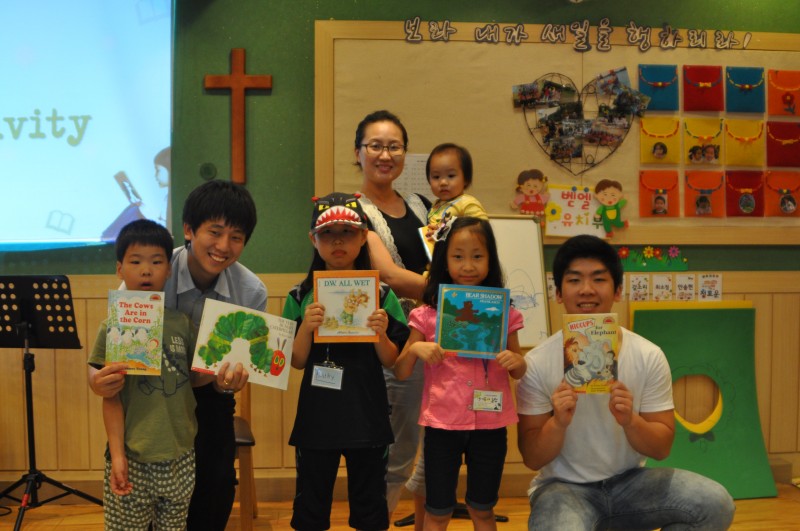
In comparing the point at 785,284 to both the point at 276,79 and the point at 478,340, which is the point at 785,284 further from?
the point at 276,79

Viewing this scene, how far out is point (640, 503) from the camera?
227cm

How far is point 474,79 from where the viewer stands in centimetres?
402

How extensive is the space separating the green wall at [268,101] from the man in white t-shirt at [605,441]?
199 cm

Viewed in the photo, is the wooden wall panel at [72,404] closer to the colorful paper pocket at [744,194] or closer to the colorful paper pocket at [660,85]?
the colorful paper pocket at [660,85]

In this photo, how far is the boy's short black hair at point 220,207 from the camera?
239 centimetres

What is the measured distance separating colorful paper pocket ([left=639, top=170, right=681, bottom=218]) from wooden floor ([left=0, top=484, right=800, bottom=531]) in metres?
1.64

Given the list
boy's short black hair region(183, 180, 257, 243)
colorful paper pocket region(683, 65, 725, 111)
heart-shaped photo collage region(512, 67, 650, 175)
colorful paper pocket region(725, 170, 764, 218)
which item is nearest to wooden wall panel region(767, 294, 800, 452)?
colorful paper pocket region(725, 170, 764, 218)

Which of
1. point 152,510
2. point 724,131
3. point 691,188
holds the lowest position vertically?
point 152,510

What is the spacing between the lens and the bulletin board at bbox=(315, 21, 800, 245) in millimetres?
3941

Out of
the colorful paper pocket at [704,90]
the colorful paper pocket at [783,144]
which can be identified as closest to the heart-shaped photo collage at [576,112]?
the colorful paper pocket at [704,90]

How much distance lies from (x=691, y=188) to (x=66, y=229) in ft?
11.5

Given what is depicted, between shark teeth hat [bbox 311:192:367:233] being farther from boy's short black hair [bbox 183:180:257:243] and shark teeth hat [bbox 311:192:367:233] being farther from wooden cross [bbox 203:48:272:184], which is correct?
wooden cross [bbox 203:48:272:184]

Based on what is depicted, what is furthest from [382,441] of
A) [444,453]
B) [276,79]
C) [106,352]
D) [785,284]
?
[785,284]

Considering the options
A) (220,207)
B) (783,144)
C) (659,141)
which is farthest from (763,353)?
(220,207)
